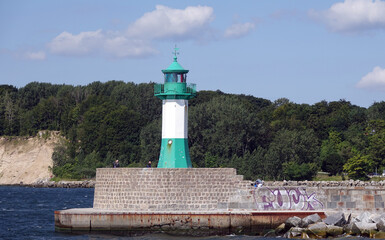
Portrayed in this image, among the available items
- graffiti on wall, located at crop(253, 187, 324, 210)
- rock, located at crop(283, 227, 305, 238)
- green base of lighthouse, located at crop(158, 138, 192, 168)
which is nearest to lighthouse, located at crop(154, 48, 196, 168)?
green base of lighthouse, located at crop(158, 138, 192, 168)

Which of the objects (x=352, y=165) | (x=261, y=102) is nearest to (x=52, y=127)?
(x=261, y=102)

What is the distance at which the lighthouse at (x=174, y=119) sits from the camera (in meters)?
33.1

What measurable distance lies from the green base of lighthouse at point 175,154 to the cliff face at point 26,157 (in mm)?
60365

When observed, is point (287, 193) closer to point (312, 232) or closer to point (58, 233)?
point (312, 232)

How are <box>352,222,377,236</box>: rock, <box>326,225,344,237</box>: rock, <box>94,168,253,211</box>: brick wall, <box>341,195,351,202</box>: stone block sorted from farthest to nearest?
1. <box>94,168,253,211</box>: brick wall
2. <box>341,195,351,202</box>: stone block
3. <box>326,225,344,237</box>: rock
4. <box>352,222,377,236</box>: rock

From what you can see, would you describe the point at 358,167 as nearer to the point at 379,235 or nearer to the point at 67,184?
the point at 67,184

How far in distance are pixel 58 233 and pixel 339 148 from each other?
45946mm

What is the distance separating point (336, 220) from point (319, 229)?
796mm

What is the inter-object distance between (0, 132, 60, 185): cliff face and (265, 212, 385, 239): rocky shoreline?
66777 mm

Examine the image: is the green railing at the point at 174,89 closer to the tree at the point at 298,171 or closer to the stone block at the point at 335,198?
the stone block at the point at 335,198

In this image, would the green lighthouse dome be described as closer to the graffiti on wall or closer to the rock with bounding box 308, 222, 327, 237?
the graffiti on wall

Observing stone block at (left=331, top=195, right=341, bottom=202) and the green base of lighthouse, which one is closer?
stone block at (left=331, top=195, right=341, bottom=202)

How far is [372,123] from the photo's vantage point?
252 ft

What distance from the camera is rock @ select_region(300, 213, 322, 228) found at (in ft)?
91.4
